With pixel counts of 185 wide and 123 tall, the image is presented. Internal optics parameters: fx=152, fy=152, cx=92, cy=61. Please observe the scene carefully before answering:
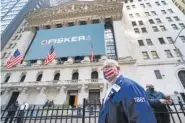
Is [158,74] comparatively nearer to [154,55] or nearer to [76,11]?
[154,55]

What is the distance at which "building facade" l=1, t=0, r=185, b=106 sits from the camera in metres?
21.9

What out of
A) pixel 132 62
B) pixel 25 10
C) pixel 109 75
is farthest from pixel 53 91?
pixel 25 10

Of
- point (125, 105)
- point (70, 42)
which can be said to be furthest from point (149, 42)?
point (125, 105)

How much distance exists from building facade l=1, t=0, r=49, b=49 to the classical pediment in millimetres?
8080

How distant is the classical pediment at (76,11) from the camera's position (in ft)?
116

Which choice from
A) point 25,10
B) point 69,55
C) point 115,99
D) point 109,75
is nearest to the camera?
point 115,99

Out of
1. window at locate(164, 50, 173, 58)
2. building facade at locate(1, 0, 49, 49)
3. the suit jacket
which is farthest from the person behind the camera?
building facade at locate(1, 0, 49, 49)

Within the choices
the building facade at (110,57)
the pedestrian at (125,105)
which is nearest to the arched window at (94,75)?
the building facade at (110,57)

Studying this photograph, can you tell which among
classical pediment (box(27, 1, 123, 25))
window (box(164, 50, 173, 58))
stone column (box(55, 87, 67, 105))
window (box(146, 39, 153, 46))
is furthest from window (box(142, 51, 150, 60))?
stone column (box(55, 87, 67, 105))

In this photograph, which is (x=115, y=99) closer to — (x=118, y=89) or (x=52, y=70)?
(x=118, y=89)

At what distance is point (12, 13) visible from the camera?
50156 millimetres

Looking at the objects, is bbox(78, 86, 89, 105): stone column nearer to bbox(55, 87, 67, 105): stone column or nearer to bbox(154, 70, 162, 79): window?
bbox(55, 87, 67, 105): stone column

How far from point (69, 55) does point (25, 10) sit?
35.6 m

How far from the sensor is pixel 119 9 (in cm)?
3478
